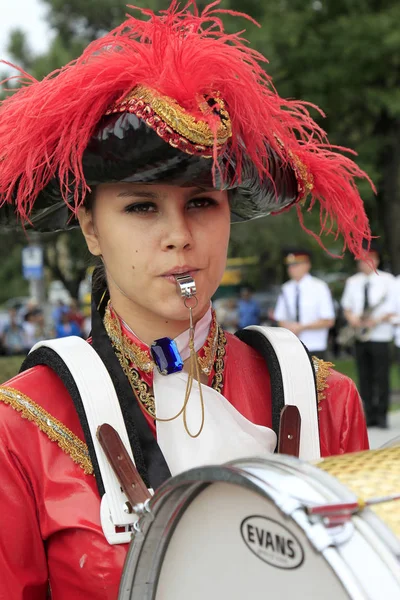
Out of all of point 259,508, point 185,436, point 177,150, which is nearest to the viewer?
point 259,508

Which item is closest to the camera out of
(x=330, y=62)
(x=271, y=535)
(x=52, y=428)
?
(x=271, y=535)

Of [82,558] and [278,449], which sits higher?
[278,449]

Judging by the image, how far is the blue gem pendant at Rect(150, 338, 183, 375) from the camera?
1688 millimetres

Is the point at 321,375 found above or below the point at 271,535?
above

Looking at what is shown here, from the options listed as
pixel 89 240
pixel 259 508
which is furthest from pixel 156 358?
pixel 259 508

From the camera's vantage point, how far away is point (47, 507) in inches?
60.2

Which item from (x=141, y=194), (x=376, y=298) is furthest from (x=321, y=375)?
(x=376, y=298)

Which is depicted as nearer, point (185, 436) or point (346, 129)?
point (185, 436)

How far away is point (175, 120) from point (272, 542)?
753 millimetres

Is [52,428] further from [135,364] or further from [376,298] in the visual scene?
[376,298]

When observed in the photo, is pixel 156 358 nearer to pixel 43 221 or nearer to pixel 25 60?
pixel 43 221

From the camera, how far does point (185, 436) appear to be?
5.37 feet

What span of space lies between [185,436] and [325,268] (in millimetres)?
20269

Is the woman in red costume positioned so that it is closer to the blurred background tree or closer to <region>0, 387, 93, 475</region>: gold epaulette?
<region>0, 387, 93, 475</region>: gold epaulette
